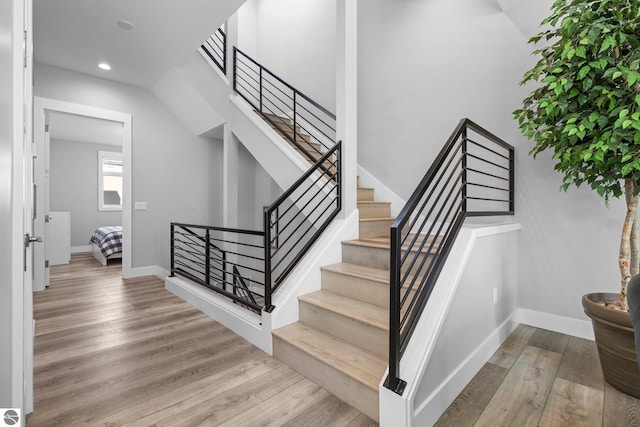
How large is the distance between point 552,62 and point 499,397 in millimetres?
2011

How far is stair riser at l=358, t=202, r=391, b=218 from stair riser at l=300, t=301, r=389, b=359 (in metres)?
1.24

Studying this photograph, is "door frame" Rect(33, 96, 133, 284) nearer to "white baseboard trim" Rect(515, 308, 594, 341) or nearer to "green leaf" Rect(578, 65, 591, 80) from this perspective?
"white baseboard trim" Rect(515, 308, 594, 341)

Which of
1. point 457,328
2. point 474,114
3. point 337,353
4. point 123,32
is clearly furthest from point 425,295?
point 123,32

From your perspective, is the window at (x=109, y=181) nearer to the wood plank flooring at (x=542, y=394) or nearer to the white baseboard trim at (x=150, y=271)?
the white baseboard trim at (x=150, y=271)

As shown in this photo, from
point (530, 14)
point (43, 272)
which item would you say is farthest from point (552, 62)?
point (43, 272)

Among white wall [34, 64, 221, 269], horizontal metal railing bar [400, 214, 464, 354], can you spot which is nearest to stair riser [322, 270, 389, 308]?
horizontal metal railing bar [400, 214, 464, 354]

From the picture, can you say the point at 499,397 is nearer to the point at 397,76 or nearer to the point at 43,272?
the point at 397,76

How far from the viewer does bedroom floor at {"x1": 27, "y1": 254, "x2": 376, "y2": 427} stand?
1.51 meters

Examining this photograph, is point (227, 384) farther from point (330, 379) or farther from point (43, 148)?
point (43, 148)

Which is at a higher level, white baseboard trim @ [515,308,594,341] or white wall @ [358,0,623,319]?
white wall @ [358,0,623,319]

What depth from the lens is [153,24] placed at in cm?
312

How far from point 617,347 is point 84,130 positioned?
27.3ft

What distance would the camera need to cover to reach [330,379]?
1680mm

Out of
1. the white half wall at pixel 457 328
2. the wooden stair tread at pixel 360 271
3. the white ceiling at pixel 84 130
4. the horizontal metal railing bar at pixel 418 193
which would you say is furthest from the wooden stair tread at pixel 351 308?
the white ceiling at pixel 84 130
